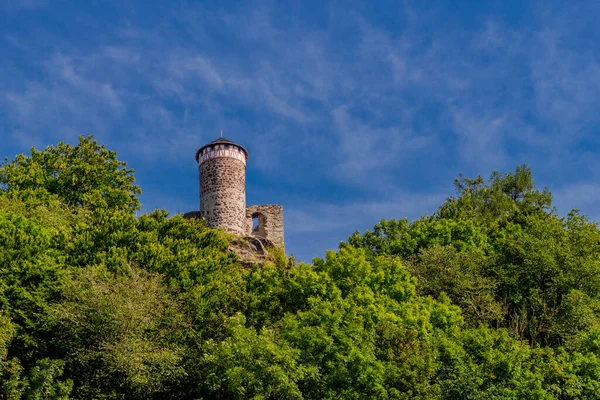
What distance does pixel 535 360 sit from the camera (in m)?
21.6

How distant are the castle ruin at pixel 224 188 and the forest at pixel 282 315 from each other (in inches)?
420

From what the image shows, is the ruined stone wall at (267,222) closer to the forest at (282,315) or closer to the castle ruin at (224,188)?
the castle ruin at (224,188)

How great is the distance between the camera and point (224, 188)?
43562 millimetres

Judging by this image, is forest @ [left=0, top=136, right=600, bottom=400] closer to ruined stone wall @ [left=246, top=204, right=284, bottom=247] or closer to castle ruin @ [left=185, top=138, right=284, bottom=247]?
castle ruin @ [left=185, top=138, right=284, bottom=247]

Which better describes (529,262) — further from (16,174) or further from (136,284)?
(16,174)

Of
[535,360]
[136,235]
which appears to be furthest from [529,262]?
[136,235]

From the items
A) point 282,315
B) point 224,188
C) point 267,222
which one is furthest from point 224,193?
point 282,315

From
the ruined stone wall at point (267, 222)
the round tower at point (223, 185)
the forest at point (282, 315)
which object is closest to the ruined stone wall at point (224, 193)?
the round tower at point (223, 185)

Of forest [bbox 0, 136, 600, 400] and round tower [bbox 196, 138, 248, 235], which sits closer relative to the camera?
forest [bbox 0, 136, 600, 400]

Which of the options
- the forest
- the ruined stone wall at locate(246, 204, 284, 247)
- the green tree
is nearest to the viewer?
the forest

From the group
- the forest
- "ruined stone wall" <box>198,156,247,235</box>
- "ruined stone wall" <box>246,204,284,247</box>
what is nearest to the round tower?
"ruined stone wall" <box>198,156,247,235</box>

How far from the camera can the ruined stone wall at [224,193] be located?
4288cm

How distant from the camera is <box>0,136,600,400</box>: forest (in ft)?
65.5

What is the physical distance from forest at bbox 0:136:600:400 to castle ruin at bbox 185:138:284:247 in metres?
10.7
